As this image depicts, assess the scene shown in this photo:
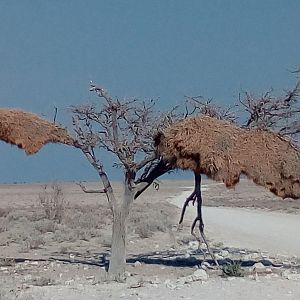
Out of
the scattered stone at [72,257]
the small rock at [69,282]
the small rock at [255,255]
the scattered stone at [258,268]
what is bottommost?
the small rock at [69,282]

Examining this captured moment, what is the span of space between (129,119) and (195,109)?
165 centimetres

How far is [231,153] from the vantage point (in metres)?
19.6

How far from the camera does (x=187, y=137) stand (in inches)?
770

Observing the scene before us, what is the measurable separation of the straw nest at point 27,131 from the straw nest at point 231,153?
8.93 ft

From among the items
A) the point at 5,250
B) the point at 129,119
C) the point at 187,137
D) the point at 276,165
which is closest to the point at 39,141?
the point at 129,119

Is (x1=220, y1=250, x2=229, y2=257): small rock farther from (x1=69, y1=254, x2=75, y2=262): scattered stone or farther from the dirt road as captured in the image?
(x1=69, y1=254, x2=75, y2=262): scattered stone

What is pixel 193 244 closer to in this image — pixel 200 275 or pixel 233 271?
pixel 233 271

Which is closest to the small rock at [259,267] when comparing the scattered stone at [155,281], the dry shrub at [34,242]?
the scattered stone at [155,281]

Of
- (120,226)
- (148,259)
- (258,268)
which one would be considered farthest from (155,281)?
(148,259)

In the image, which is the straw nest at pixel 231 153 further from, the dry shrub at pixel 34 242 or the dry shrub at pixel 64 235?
the dry shrub at pixel 64 235

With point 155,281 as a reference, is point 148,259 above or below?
above

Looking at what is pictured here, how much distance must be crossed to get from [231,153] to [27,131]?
4.87m

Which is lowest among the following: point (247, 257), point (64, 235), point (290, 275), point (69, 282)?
point (69, 282)

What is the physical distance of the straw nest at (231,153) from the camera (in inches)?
766
